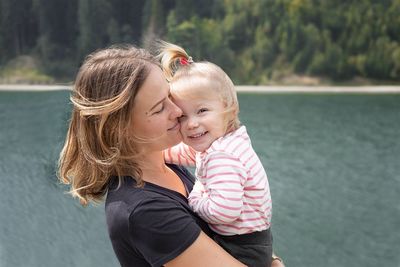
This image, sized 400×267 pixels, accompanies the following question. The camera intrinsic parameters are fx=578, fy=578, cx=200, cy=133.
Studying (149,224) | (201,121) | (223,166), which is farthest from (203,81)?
(149,224)

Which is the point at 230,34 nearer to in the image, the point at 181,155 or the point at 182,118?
the point at 181,155

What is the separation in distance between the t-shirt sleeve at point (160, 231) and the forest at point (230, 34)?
20.9m

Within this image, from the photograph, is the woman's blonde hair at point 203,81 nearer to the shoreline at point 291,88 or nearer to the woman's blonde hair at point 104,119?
the woman's blonde hair at point 104,119

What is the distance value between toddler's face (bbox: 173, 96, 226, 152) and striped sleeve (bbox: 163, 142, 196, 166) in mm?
130

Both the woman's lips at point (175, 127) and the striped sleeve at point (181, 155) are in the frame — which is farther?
the striped sleeve at point (181, 155)

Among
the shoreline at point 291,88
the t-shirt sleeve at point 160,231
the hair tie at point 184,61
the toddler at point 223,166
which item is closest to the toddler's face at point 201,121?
the toddler at point 223,166

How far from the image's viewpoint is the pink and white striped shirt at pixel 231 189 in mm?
1142

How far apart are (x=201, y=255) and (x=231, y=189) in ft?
0.51

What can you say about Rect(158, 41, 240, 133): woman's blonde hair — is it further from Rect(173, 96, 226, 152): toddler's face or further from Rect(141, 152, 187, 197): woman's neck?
Rect(141, 152, 187, 197): woman's neck

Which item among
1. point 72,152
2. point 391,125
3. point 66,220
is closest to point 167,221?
point 72,152

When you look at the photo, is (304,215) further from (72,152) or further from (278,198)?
(72,152)

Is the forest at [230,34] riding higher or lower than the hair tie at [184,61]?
lower

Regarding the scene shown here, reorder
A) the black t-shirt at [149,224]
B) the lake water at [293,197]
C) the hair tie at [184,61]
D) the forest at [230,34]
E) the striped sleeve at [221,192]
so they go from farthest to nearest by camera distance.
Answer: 1. the forest at [230,34]
2. the lake water at [293,197]
3. the hair tie at [184,61]
4. the striped sleeve at [221,192]
5. the black t-shirt at [149,224]

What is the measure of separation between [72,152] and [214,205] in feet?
0.99
